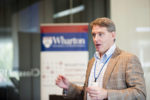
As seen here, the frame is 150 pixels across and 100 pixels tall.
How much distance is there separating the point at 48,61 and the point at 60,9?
4.73 feet

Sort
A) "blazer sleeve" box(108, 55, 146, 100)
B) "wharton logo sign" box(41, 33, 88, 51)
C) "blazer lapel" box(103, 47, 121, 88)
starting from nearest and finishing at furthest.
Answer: "blazer sleeve" box(108, 55, 146, 100), "blazer lapel" box(103, 47, 121, 88), "wharton logo sign" box(41, 33, 88, 51)

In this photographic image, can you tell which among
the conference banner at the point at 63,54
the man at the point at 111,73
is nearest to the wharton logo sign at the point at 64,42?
the conference banner at the point at 63,54

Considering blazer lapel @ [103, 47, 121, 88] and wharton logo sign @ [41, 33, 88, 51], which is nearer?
blazer lapel @ [103, 47, 121, 88]

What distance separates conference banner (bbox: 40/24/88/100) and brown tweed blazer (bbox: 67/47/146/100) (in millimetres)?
1968

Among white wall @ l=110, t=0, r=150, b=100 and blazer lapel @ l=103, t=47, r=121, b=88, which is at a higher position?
white wall @ l=110, t=0, r=150, b=100

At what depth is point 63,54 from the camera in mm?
3467

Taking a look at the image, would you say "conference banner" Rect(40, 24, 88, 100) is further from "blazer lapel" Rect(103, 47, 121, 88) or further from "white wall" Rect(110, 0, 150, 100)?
"blazer lapel" Rect(103, 47, 121, 88)

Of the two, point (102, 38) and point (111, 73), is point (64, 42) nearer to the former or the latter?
point (102, 38)

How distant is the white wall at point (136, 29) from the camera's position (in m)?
3.99

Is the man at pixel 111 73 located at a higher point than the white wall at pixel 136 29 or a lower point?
lower

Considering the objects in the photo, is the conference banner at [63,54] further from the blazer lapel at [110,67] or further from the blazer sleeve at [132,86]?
the blazer sleeve at [132,86]

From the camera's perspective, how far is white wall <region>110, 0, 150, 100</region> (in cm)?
399

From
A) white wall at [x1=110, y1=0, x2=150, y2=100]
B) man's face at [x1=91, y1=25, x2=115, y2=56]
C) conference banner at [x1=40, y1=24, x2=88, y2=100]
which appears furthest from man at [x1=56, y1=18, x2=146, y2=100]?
white wall at [x1=110, y1=0, x2=150, y2=100]

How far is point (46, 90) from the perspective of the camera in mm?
3484
